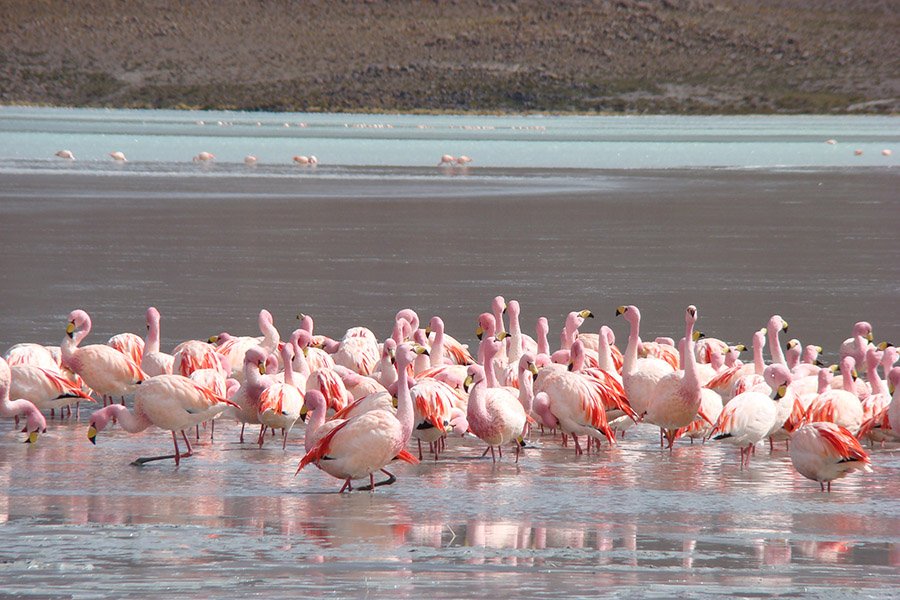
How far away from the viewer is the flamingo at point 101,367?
10438 mm

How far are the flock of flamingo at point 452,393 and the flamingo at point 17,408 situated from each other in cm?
1

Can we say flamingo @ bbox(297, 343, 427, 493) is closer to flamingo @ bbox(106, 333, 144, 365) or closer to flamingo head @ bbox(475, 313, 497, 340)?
flamingo head @ bbox(475, 313, 497, 340)

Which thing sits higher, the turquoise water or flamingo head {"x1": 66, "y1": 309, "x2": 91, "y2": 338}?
the turquoise water

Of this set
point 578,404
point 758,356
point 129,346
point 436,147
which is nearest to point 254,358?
point 129,346

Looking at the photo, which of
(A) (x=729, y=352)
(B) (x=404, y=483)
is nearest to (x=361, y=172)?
(A) (x=729, y=352)

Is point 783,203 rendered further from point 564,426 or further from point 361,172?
point 564,426

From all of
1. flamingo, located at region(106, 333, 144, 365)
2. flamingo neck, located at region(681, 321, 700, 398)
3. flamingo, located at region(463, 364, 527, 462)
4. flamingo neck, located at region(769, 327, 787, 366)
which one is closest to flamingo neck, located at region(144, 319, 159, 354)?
flamingo, located at region(106, 333, 144, 365)

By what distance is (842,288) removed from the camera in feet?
53.8

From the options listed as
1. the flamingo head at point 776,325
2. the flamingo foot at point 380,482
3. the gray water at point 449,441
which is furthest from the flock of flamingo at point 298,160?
the flamingo foot at point 380,482

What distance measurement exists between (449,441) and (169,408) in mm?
1959

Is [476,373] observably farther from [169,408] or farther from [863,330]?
[863,330]

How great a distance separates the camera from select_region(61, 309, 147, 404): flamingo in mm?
10438

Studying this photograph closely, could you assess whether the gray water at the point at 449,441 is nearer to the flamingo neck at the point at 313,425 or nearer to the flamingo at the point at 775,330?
the flamingo neck at the point at 313,425

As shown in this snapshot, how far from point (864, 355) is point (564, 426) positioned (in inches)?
115
